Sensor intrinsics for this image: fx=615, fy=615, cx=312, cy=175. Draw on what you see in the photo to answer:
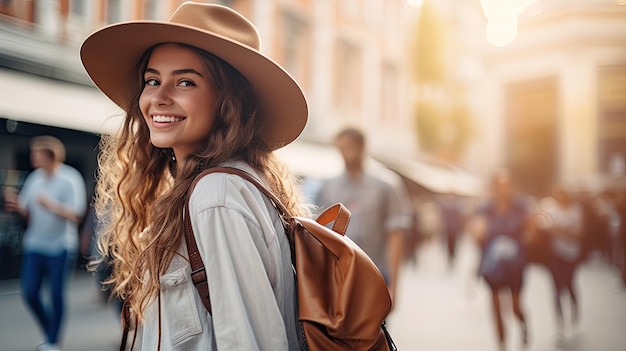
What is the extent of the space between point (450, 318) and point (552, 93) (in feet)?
13.8

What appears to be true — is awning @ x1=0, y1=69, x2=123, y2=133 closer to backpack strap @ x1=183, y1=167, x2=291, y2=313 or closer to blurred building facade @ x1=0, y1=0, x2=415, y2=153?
blurred building facade @ x1=0, y1=0, x2=415, y2=153

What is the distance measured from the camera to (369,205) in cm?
439

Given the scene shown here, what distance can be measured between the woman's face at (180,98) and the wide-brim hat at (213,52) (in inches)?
1.9

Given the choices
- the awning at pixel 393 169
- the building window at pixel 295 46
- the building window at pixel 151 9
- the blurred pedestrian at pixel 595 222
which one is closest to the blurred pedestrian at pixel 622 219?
the blurred pedestrian at pixel 595 222

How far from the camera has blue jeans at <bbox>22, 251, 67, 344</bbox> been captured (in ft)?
15.9

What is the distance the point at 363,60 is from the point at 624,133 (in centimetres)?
736

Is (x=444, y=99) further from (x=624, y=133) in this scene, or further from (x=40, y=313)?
(x=40, y=313)

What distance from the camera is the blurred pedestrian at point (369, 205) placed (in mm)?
4375

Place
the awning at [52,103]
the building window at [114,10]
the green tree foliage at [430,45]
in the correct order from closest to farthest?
the awning at [52,103] < the building window at [114,10] < the green tree foliage at [430,45]

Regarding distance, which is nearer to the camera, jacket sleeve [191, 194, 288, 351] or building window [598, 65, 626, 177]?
jacket sleeve [191, 194, 288, 351]

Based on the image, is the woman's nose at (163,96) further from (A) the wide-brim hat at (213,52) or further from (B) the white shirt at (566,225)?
(B) the white shirt at (566,225)

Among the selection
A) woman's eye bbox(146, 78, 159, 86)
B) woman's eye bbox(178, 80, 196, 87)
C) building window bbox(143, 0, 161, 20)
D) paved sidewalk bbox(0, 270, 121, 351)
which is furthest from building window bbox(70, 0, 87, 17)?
woman's eye bbox(178, 80, 196, 87)

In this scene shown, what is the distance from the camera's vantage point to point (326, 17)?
13.4 m

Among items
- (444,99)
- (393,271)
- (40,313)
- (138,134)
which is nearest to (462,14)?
(444,99)
